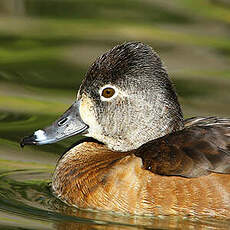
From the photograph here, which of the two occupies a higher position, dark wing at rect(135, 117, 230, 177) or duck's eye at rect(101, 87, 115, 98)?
duck's eye at rect(101, 87, 115, 98)

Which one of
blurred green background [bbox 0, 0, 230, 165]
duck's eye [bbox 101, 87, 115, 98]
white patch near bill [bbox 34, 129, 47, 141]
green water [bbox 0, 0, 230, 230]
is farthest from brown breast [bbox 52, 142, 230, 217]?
blurred green background [bbox 0, 0, 230, 165]

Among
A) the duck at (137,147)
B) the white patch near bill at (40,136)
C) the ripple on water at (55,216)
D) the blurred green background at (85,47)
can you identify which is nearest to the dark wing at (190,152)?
the duck at (137,147)

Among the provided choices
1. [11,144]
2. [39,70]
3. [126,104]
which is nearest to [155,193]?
[126,104]

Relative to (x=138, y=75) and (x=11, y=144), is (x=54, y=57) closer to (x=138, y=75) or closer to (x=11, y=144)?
(x=11, y=144)

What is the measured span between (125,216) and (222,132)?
1.08 meters

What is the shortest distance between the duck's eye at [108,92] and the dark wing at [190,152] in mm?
601

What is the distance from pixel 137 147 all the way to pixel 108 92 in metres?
0.56

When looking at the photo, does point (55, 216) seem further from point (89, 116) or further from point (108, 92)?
point (108, 92)

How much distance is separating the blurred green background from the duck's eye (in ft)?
4.60

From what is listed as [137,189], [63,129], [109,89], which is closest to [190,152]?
[137,189]

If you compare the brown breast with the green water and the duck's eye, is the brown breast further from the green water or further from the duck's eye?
the duck's eye

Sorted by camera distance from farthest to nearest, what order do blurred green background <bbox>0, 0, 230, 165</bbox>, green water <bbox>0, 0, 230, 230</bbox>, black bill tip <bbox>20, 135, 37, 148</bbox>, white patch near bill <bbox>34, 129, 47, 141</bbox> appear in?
blurred green background <bbox>0, 0, 230, 165</bbox> < white patch near bill <bbox>34, 129, 47, 141</bbox> < black bill tip <bbox>20, 135, 37, 148</bbox> < green water <bbox>0, 0, 230, 230</bbox>

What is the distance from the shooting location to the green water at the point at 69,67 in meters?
7.84

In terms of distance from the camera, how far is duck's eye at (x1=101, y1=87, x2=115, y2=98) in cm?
821
